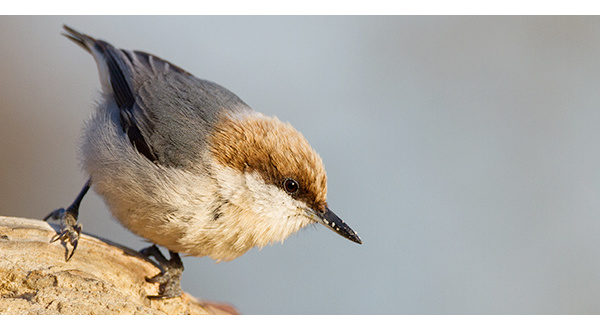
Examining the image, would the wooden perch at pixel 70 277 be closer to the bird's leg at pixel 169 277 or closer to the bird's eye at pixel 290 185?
the bird's leg at pixel 169 277

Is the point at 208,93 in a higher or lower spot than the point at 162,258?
higher

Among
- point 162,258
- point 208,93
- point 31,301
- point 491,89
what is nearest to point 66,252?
point 31,301

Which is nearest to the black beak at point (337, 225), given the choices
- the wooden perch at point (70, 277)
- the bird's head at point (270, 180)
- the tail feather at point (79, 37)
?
the bird's head at point (270, 180)

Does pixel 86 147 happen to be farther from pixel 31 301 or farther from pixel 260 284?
pixel 260 284

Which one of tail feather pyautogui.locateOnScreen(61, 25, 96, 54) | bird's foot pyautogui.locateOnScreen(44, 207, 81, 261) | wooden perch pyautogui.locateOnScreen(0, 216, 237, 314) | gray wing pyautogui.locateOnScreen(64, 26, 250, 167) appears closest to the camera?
wooden perch pyautogui.locateOnScreen(0, 216, 237, 314)

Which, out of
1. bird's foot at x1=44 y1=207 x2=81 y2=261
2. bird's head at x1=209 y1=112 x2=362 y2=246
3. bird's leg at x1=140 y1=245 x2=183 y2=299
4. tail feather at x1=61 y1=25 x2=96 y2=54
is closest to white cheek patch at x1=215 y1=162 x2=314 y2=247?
bird's head at x1=209 y1=112 x2=362 y2=246

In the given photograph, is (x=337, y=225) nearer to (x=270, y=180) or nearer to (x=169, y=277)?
(x=270, y=180)

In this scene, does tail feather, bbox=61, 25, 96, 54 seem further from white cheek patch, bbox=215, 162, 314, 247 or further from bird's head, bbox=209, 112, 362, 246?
white cheek patch, bbox=215, 162, 314, 247
